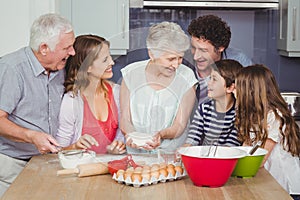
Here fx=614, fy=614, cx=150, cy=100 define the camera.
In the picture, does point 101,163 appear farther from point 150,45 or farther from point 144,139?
point 150,45

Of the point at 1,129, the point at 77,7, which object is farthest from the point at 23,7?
the point at 1,129

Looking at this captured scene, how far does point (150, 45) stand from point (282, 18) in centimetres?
219

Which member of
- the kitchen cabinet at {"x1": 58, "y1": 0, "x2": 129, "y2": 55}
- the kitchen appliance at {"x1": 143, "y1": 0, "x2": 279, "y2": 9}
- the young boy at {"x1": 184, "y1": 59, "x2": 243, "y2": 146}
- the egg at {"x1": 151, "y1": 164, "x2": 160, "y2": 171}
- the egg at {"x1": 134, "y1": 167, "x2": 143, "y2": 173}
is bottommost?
the egg at {"x1": 134, "y1": 167, "x2": 143, "y2": 173}

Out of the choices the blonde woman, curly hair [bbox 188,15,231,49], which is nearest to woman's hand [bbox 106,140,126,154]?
the blonde woman

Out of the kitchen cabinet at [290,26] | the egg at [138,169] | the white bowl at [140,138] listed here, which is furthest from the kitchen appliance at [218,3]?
the egg at [138,169]

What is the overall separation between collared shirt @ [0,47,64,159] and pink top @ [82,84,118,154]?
449mm

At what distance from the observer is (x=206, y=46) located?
7.39 feet

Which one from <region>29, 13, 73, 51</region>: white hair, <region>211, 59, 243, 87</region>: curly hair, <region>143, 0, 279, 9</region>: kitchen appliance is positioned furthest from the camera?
<region>143, 0, 279, 9</region>: kitchen appliance

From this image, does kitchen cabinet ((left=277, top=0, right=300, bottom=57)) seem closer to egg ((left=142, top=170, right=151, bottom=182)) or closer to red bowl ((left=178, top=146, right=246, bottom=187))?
red bowl ((left=178, top=146, right=246, bottom=187))

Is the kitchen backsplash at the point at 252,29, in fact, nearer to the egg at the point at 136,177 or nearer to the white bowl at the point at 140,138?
the white bowl at the point at 140,138

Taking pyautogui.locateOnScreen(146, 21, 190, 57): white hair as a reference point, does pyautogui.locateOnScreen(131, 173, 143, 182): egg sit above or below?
below

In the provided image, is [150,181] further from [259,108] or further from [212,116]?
[259,108]

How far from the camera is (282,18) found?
3.97 meters

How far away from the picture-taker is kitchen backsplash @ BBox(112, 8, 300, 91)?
4098mm
